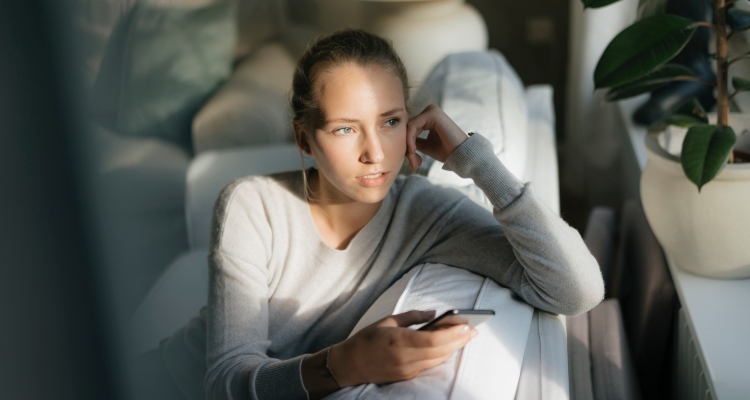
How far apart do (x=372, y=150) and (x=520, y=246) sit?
24cm

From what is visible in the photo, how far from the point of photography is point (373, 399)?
733mm

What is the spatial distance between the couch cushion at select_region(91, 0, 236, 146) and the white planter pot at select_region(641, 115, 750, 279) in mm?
817

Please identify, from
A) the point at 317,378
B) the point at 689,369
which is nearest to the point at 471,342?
the point at 317,378

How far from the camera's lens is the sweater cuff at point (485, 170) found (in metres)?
0.92

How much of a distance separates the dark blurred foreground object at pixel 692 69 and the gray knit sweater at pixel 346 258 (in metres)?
1.01

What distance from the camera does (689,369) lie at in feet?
3.78

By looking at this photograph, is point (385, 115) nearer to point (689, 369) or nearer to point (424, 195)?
point (424, 195)

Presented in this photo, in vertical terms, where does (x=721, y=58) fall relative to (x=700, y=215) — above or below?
above

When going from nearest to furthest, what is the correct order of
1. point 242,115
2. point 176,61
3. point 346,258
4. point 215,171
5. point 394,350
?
point 394,350 → point 346,258 → point 176,61 → point 215,171 → point 242,115

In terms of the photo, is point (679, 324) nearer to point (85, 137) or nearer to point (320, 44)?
point (320, 44)

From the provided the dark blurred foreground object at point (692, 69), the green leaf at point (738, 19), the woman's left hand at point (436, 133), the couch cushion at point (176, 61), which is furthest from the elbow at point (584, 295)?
the dark blurred foreground object at point (692, 69)

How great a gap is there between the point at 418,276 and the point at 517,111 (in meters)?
0.68

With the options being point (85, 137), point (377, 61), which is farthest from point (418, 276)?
point (85, 137)

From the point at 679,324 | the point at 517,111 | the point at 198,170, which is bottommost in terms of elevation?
the point at 679,324
